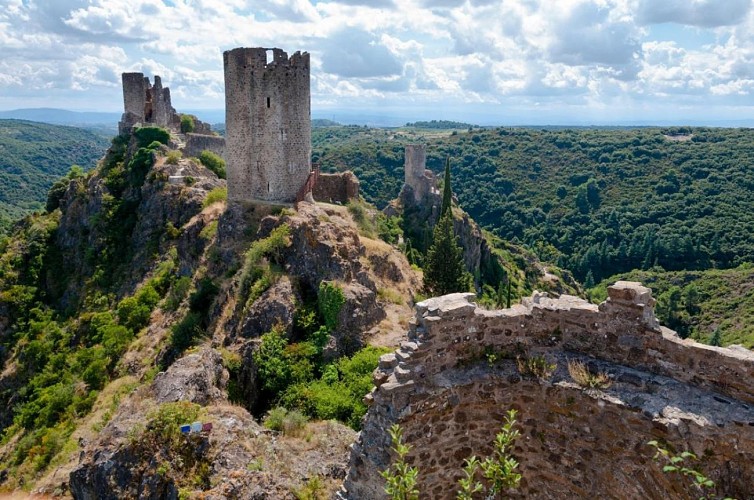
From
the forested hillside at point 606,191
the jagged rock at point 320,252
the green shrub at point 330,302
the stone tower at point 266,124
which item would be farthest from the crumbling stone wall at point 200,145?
the forested hillside at point 606,191

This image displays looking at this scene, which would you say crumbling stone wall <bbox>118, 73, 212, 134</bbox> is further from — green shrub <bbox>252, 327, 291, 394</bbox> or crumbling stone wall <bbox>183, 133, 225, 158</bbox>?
green shrub <bbox>252, 327, 291, 394</bbox>

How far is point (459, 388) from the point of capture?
7285 mm

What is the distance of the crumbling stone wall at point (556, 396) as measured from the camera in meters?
6.34

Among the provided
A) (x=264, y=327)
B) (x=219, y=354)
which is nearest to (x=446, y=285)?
(x=264, y=327)

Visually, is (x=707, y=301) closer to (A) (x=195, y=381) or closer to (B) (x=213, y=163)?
(B) (x=213, y=163)

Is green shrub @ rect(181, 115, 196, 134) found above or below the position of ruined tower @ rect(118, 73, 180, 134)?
below

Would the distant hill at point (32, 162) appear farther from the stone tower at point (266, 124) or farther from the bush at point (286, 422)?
the bush at point (286, 422)

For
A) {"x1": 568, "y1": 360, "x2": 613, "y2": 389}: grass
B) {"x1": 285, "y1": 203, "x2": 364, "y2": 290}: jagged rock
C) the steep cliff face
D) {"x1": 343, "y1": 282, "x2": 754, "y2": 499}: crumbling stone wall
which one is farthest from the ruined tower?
{"x1": 568, "y1": 360, "x2": 613, "y2": 389}: grass

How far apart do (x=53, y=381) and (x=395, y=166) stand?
94.7 meters

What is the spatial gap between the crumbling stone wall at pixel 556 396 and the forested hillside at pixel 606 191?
236 ft

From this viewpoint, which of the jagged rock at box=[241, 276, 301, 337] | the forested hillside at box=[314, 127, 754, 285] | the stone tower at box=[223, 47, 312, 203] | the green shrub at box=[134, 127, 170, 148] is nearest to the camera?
the jagged rock at box=[241, 276, 301, 337]

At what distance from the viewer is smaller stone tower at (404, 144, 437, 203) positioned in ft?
208

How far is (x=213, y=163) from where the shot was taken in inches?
1297

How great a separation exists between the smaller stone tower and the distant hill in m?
83.0
